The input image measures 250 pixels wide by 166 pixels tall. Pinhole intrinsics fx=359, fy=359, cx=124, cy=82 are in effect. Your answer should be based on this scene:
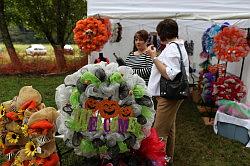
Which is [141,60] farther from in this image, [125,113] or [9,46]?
[9,46]

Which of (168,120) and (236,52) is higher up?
(236,52)

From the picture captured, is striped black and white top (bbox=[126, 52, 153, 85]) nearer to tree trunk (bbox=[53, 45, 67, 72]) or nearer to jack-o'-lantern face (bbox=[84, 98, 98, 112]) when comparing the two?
jack-o'-lantern face (bbox=[84, 98, 98, 112])

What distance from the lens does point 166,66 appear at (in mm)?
2994

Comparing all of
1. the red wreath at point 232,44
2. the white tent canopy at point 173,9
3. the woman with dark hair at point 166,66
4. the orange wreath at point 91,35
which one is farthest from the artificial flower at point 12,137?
the red wreath at point 232,44

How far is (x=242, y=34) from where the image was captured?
4.88 meters

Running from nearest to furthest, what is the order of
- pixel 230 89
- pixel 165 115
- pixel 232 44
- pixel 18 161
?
pixel 18 161 < pixel 165 115 < pixel 232 44 < pixel 230 89

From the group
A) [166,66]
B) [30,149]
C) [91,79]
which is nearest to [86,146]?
[91,79]

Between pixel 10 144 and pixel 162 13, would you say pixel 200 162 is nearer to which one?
pixel 162 13

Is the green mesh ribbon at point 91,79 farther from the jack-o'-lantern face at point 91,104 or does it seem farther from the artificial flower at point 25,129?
the artificial flower at point 25,129

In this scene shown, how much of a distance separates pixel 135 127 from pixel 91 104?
0.29 metres

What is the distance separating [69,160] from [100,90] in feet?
4.99

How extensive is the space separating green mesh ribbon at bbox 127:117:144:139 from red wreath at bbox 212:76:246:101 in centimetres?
347

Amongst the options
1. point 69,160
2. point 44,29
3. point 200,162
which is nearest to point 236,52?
point 200,162

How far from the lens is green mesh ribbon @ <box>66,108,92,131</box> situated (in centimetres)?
204
